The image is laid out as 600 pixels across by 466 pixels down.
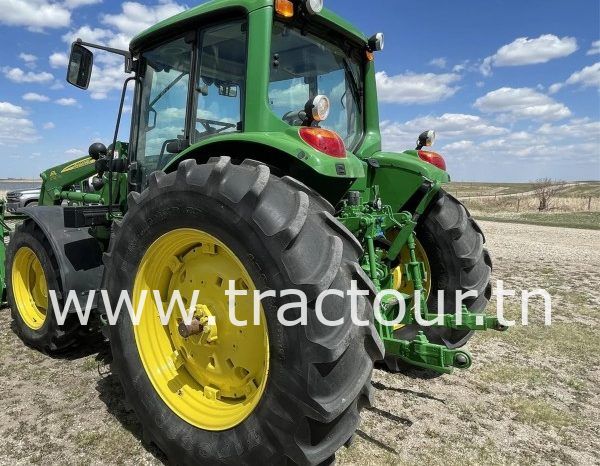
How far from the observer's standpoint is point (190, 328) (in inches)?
95.0

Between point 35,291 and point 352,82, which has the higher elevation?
point 352,82

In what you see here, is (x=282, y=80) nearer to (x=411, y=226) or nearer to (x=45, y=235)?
(x=411, y=226)

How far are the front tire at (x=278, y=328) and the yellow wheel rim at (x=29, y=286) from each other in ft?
7.18

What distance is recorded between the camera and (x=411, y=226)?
3127 millimetres

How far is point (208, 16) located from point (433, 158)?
6.40 ft

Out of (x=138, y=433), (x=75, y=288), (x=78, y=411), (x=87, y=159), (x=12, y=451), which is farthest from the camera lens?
(x=87, y=159)

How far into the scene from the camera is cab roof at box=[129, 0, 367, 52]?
2734mm

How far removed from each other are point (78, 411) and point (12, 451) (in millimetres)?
437

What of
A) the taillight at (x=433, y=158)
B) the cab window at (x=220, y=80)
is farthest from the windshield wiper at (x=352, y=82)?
the cab window at (x=220, y=80)

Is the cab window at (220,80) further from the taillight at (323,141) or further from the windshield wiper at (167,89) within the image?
the taillight at (323,141)

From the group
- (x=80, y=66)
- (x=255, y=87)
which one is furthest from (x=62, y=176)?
(x=255, y=87)

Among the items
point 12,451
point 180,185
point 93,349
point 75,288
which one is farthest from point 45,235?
point 180,185

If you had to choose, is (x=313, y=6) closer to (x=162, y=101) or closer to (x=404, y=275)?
(x=162, y=101)

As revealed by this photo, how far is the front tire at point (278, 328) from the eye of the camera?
1875 millimetres
